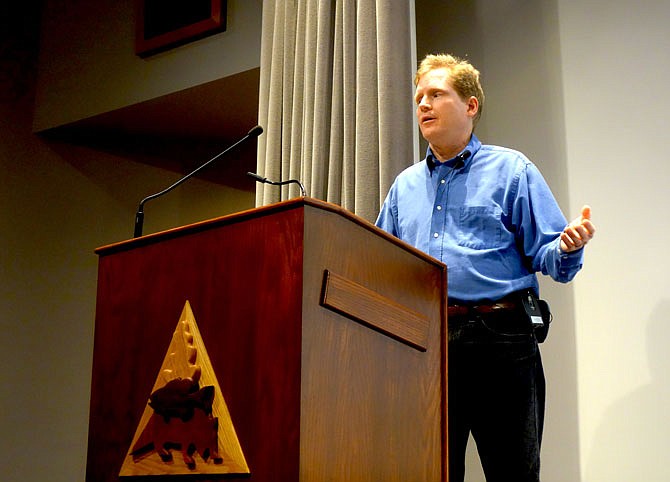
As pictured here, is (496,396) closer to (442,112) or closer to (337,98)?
(442,112)

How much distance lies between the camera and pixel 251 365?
145cm

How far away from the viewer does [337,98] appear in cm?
313

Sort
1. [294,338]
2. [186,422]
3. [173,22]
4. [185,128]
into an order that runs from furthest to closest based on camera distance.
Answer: [185,128], [173,22], [186,422], [294,338]

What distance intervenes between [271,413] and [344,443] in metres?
0.14

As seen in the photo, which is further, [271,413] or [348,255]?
[348,255]

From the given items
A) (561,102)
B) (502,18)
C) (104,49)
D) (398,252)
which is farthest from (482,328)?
(104,49)

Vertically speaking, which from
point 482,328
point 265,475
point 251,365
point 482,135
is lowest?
point 265,475

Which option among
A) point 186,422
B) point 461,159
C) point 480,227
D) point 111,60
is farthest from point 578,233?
point 111,60

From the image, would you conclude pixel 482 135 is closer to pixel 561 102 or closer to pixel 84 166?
pixel 561 102

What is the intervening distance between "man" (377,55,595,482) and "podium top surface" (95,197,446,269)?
0.19m

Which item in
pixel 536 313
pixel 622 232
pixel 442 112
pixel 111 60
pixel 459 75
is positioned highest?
pixel 111 60

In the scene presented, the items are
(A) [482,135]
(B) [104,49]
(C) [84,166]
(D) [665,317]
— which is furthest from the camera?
(C) [84,166]

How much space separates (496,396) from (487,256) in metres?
0.31

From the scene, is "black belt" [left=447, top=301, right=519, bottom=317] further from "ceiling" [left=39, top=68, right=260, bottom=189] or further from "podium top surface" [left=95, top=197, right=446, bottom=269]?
"ceiling" [left=39, top=68, right=260, bottom=189]
